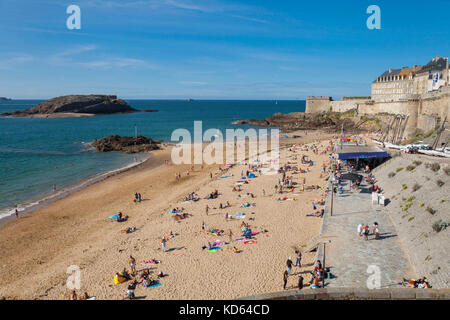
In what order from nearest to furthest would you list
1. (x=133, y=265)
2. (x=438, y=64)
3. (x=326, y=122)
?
(x=133, y=265)
(x=438, y=64)
(x=326, y=122)

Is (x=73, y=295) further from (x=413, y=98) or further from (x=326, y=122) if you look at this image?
(x=326, y=122)

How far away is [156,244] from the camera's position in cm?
1507

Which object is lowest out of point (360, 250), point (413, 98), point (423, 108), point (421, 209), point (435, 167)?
point (360, 250)

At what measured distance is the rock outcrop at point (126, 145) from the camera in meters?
43.7

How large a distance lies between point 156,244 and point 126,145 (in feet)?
109

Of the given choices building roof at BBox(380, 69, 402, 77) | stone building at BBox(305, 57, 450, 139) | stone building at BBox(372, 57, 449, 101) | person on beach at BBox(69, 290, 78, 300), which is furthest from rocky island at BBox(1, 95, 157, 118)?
person on beach at BBox(69, 290, 78, 300)

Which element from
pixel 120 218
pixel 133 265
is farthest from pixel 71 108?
pixel 133 265

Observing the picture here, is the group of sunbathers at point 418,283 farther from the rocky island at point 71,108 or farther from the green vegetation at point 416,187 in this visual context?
the rocky island at point 71,108

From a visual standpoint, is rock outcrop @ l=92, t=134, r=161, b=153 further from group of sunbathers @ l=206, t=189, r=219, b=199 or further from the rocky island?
the rocky island

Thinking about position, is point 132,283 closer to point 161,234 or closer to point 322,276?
point 161,234

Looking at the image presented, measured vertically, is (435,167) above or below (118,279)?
above

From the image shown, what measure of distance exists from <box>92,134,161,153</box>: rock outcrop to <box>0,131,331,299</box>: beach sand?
19.2 metres
